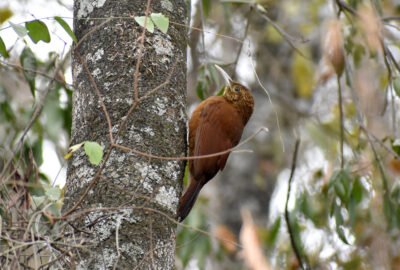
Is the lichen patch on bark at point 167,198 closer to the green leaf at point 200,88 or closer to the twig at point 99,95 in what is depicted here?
the twig at point 99,95

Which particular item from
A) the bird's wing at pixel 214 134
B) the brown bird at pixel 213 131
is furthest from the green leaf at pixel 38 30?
the bird's wing at pixel 214 134

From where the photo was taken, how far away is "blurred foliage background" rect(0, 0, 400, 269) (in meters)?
3.29

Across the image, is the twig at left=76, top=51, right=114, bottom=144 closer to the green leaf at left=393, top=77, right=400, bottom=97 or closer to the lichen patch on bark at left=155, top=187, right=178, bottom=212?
the lichen patch on bark at left=155, top=187, right=178, bottom=212

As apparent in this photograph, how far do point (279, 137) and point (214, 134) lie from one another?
2.33 m

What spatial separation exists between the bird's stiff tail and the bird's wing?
59 mm

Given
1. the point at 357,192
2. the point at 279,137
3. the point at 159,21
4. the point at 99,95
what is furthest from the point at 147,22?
the point at 279,137

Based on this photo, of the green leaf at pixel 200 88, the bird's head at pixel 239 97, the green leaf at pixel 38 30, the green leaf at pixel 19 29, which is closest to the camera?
the green leaf at pixel 19 29

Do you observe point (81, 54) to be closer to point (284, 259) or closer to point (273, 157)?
point (284, 259)

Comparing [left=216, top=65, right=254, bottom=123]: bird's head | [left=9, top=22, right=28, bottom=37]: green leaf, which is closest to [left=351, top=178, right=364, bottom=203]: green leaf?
[left=216, top=65, right=254, bottom=123]: bird's head

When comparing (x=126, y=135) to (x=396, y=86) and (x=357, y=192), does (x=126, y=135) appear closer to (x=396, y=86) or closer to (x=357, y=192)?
(x=396, y=86)

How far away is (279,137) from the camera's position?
6.97 metres

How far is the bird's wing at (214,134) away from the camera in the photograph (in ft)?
14.6

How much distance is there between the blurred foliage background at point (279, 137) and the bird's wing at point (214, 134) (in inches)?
6.0

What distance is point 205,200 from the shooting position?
6.65 metres
